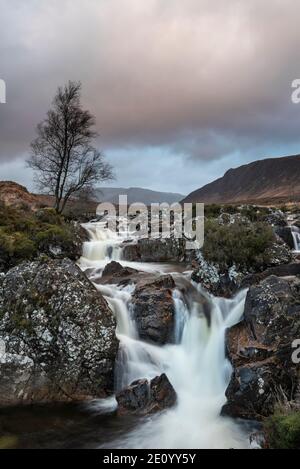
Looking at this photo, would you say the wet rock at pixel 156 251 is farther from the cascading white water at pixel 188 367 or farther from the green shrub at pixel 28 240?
the cascading white water at pixel 188 367

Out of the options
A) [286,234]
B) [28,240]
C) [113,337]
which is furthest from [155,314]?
[286,234]

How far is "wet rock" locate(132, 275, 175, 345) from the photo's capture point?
14.2 m

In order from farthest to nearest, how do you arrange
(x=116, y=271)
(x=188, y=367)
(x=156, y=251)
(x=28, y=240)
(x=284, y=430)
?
(x=156, y=251)
(x=116, y=271)
(x=28, y=240)
(x=188, y=367)
(x=284, y=430)

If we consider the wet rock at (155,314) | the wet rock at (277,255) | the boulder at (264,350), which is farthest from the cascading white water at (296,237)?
the wet rock at (155,314)

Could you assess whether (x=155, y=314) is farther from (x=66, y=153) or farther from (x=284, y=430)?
(x=66, y=153)

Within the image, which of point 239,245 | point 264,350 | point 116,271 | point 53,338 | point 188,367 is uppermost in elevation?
point 239,245

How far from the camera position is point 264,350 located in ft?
38.2

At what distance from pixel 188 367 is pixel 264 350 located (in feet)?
9.77

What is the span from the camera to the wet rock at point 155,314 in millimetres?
14250

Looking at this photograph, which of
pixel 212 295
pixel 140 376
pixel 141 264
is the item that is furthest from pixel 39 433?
pixel 141 264

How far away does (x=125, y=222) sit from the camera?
3784cm
